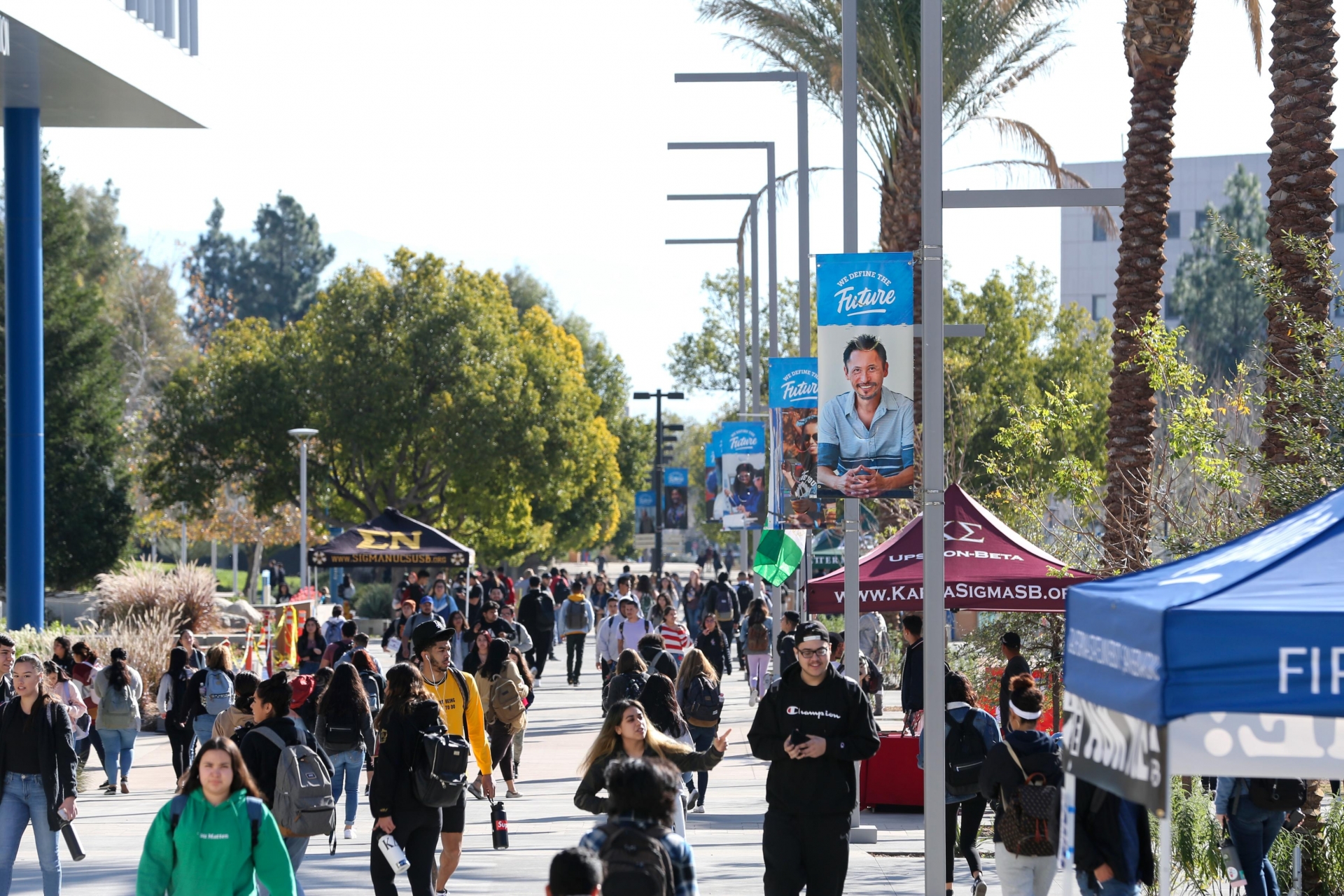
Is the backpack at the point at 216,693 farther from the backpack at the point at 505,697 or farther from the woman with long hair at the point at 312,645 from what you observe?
the woman with long hair at the point at 312,645

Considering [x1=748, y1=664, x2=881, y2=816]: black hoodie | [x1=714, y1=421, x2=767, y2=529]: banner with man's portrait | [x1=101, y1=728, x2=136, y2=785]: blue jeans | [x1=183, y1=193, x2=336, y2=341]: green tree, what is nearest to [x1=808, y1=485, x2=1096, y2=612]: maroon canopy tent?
[x1=748, y1=664, x2=881, y2=816]: black hoodie

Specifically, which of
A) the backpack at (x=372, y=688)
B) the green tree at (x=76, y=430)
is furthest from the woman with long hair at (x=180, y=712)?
the green tree at (x=76, y=430)

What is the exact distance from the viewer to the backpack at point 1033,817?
9.09 meters

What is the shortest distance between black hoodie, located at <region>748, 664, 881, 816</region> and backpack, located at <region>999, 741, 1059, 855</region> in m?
0.89

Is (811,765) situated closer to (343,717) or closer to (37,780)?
(37,780)

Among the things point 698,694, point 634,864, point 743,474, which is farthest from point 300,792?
point 743,474

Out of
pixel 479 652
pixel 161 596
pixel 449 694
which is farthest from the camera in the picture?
pixel 161 596

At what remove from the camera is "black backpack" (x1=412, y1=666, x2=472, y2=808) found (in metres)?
9.60

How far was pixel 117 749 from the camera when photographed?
17.7 meters

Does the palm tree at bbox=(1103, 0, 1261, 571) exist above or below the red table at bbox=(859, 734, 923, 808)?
above

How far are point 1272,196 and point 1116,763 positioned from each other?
1030 cm

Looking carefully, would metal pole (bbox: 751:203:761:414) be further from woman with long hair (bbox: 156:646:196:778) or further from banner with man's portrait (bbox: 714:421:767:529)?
woman with long hair (bbox: 156:646:196:778)

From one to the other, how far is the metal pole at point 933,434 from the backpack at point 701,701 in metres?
4.99

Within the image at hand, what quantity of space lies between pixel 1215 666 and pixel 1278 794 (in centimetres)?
484
